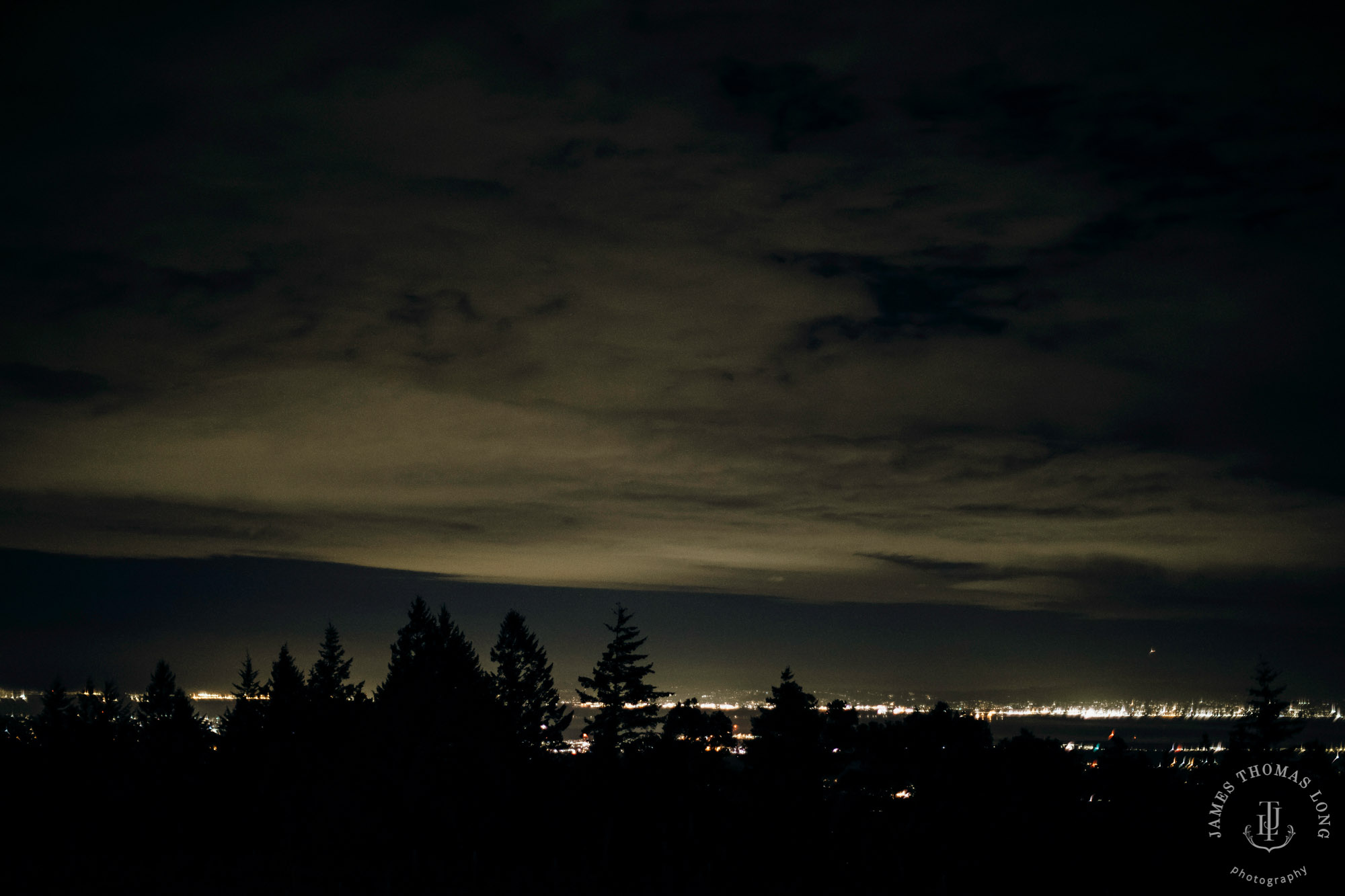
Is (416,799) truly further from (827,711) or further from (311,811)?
(827,711)

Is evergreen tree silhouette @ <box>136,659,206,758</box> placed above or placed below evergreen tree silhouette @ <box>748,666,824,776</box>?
below

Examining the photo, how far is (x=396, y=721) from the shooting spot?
49.3 m

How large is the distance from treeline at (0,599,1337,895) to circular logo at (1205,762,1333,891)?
3.58 ft

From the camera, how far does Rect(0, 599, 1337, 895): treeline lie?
32406mm

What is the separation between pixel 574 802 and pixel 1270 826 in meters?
28.1

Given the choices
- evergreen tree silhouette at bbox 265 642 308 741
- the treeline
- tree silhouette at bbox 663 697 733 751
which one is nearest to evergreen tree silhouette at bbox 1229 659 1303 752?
the treeline

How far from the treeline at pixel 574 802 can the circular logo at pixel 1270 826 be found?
1.09 m

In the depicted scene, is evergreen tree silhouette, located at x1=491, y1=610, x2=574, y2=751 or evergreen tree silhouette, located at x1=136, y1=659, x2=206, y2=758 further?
evergreen tree silhouette, located at x1=491, y1=610, x2=574, y2=751

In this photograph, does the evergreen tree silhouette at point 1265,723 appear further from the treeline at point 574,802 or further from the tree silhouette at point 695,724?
the tree silhouette at point 695,724

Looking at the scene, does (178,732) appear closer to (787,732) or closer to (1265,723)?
(787,732)

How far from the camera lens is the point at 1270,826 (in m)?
29.9

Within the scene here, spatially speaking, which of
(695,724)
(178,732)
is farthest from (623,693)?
(178,732)

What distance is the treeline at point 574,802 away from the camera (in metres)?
32.4

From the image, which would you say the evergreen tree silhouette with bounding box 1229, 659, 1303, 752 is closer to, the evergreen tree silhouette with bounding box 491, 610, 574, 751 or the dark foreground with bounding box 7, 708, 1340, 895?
the dark foreground with bounding box 7, 708, 1340, 895
